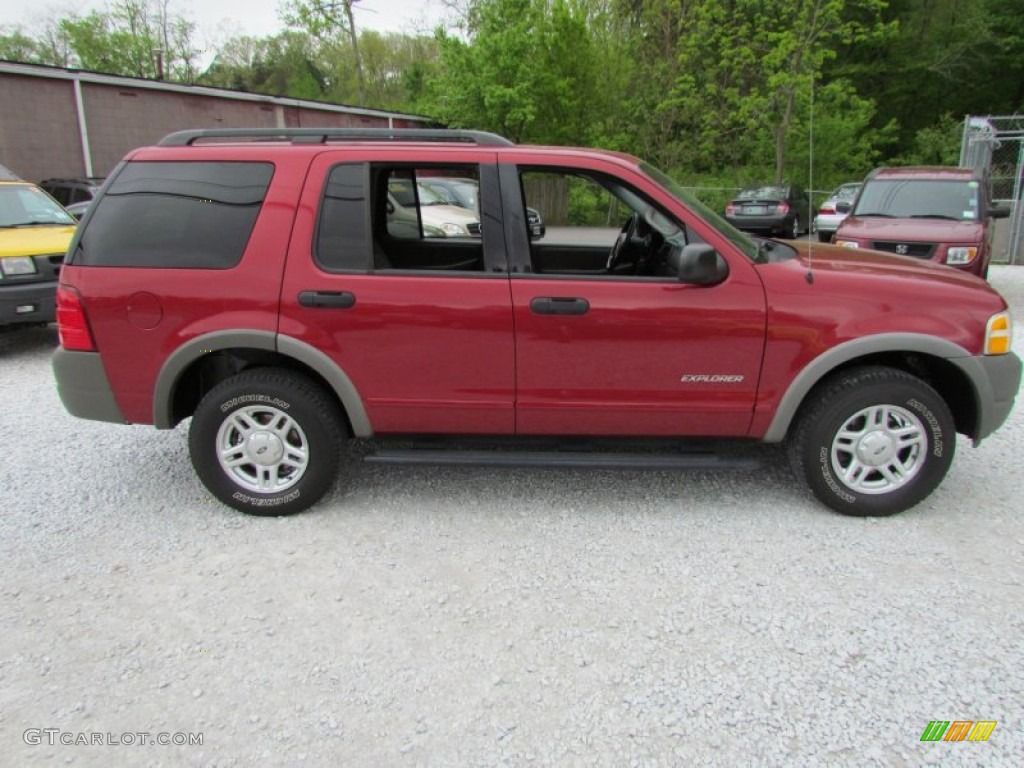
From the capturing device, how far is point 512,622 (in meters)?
2.79

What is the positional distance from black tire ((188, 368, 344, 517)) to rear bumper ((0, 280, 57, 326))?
15.2 feet

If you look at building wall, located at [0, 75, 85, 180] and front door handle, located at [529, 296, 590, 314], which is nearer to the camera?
front door handle, located at [529, 296, 590, 314]

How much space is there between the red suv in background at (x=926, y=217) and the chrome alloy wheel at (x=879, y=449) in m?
5.08

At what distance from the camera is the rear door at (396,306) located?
3.36 metres

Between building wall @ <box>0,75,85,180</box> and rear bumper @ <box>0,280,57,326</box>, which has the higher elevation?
building wall @ <box>0,75,85,180</box>

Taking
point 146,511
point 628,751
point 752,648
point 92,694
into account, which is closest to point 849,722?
point 752,648

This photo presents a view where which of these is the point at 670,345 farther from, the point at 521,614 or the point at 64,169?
the point at 64,169

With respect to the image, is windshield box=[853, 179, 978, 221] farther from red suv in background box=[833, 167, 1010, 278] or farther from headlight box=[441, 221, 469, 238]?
headlight box=[441, 221, 469, 238]

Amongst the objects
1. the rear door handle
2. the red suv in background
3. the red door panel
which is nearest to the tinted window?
the rear door handle

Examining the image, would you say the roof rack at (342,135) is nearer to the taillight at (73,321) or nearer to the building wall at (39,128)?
the taillight at (73,321)

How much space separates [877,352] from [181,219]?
11.8 feet

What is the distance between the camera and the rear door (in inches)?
132

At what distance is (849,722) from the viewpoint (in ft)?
7.41

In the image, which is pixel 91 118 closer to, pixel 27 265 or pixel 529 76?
pixel 529 76
